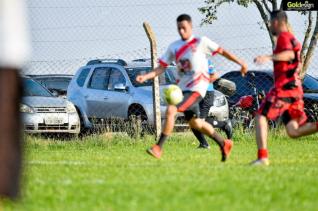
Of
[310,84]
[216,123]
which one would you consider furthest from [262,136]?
[310,84]

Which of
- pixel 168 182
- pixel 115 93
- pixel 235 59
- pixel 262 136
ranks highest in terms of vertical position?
pixel 235 59

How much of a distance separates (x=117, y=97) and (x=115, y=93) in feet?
0.65

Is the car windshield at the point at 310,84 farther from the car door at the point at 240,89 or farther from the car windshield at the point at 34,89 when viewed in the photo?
the car windshield at the point at 34,89

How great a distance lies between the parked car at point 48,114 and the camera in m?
20.0

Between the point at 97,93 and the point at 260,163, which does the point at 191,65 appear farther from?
the point at 97,93

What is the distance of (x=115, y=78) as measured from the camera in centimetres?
2203

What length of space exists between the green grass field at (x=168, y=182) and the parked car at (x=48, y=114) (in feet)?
13.2

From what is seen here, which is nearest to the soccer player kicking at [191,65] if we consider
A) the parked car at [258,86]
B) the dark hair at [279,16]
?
the dark hair at [279,16]

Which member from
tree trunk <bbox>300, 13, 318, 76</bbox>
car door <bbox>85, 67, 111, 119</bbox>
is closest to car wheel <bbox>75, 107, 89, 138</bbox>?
car door <bbox>85, 67, 111, 119</bbox>

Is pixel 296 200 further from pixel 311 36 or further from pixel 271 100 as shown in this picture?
pixel 311 36

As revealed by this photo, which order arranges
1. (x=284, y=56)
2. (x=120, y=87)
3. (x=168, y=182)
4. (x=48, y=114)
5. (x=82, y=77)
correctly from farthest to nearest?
1. (x=82, y=77)
2. (x=120, y=87)
3. (x=48, y=114)
4. (x=284, y=56)
5. (x=168, y=182)

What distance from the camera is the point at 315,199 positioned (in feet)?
27.8

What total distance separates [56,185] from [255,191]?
6.08 ft

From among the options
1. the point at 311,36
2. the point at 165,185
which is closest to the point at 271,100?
the point at 165,185
